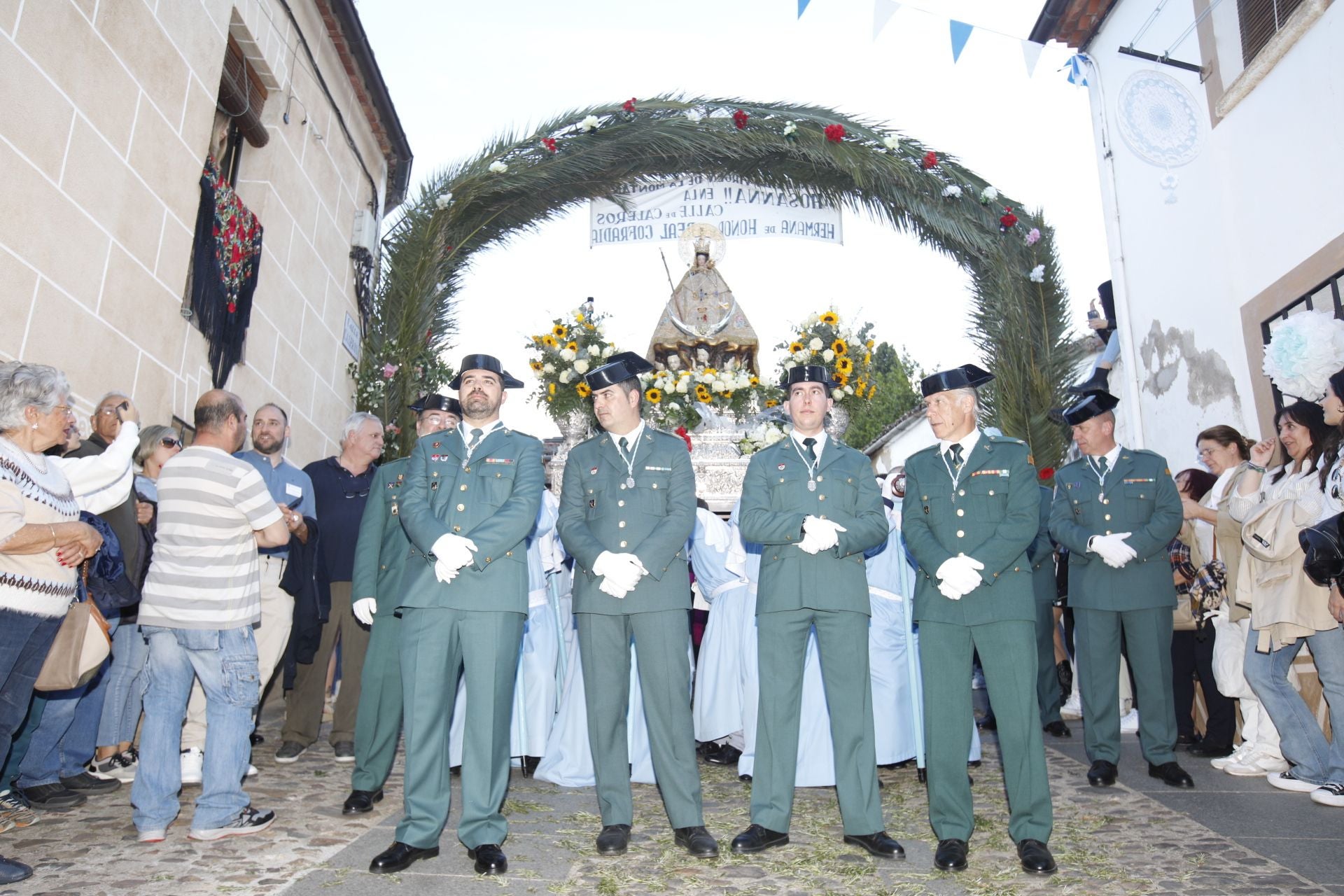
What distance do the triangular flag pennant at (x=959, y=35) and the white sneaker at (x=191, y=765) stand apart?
6338 millimetres

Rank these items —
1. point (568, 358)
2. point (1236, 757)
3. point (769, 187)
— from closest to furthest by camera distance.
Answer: point (1236, 757)
point (568, 358)
point (769, 187)

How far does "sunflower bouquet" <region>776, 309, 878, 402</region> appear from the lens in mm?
7910

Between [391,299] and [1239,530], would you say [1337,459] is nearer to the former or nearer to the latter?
[1239,530]

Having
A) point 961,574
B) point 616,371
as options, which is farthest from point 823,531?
point 616,371

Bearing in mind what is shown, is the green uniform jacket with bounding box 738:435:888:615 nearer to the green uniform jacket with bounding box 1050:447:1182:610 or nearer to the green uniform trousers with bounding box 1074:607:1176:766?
the green uniform jacket with bounding box 1050:447:1182:610

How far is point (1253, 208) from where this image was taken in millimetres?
6785

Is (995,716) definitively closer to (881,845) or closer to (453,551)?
(881,845)

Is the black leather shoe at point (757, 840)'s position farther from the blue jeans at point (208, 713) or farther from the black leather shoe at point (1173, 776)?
the black leather shoe at point (1173, 776)

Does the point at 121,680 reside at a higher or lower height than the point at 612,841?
higher

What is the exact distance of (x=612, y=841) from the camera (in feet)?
11.0

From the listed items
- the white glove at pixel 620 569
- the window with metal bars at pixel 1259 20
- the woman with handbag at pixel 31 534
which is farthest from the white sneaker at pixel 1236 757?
the woman with handbag at pixel 31 534

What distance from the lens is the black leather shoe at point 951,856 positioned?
320 cm

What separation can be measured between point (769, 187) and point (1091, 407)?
5108 mm

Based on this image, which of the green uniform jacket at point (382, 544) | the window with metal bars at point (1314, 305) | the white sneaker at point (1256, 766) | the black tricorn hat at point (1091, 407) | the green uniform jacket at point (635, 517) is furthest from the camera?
the window with metal bars at point (1314, 305)
